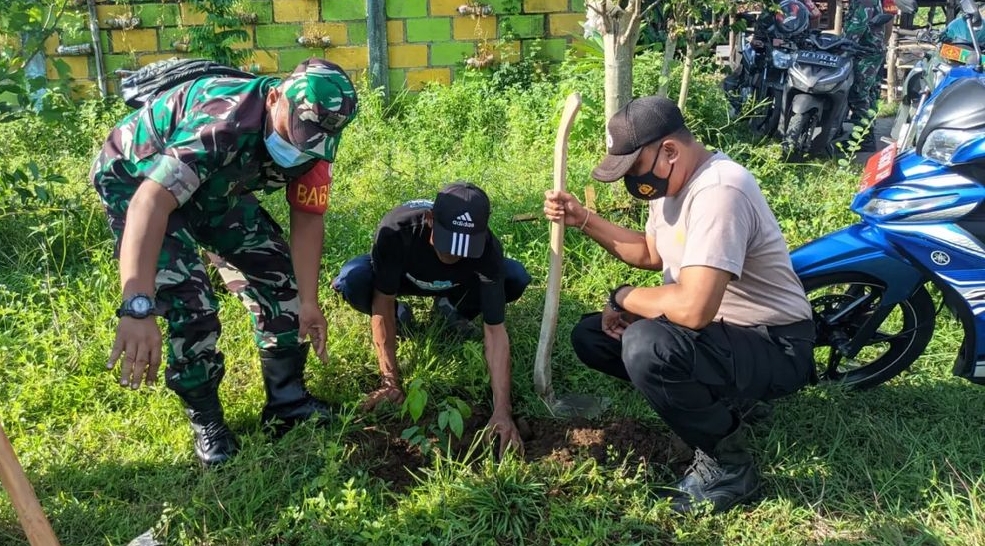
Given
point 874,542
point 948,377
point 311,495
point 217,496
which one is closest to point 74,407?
point 217,496

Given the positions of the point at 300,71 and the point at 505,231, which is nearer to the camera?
the point at 300,71

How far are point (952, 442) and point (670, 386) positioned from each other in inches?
53.4

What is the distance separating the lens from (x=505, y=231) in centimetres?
453

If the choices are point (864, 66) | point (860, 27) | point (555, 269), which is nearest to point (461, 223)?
point (555, 269)

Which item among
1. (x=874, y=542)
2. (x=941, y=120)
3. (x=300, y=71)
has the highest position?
(x=300, y=71)

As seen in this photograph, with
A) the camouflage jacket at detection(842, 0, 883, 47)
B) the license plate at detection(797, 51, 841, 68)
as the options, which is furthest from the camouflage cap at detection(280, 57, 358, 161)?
the camouflage jacket at detection(842, 0, 883, 47)

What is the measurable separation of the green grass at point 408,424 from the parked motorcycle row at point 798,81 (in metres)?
1.55

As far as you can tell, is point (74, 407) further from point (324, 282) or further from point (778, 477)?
point (778, 477)

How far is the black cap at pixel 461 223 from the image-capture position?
2.82 meters

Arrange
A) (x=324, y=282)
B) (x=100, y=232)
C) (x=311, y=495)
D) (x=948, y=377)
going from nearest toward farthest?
(x=311, y=495), (x=948, y=377), (x=324, y=282), (x=100, y=232)

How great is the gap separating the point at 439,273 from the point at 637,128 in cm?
110

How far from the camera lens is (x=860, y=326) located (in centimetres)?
330

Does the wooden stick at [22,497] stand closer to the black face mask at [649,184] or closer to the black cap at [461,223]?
the black cap at [461,223]

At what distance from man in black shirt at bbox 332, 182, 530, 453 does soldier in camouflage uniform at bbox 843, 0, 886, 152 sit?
15.5 feet
